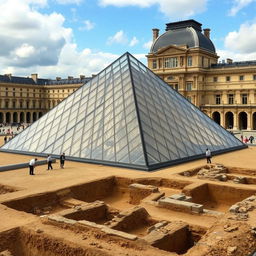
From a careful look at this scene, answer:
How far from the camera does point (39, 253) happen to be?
927 centimetres

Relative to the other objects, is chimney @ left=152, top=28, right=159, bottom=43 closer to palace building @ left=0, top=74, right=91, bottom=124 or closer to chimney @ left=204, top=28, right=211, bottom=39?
chimney @ left=204, top=28, right=211, bottom=39

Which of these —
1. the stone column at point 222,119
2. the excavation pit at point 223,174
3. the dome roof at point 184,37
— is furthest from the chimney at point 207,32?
the excavation pit at point 223,174

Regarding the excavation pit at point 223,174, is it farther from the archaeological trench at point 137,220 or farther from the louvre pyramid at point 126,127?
the louvre pyramid at point 126,127

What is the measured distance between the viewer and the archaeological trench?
863 centimetres

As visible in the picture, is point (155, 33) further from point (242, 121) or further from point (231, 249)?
point (231, 249)

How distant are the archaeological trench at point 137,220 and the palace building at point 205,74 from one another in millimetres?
48178

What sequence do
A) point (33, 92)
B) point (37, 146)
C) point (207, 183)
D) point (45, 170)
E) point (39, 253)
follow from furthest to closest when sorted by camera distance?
point (33, 92)
point (37, 146)
point (45, 170)
point (207, 183)
point (39, 253)

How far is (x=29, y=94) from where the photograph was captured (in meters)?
98.1

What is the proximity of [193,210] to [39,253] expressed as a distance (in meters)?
5.85

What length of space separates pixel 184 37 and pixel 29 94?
5000 centimetres

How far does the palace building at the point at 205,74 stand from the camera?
63594mm

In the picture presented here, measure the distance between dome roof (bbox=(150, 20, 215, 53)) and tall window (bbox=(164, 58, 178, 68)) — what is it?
132 inches

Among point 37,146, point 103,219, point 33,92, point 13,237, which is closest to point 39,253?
point 13,237

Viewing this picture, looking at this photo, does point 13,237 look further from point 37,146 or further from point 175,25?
point 175,25
